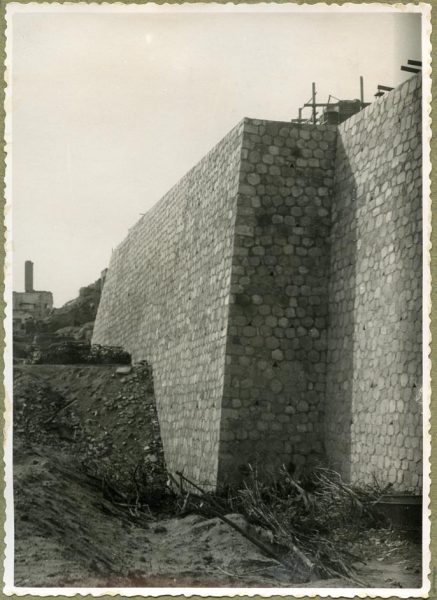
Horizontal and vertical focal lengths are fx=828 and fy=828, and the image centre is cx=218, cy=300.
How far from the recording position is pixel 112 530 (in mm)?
9227

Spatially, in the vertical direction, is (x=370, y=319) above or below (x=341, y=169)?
below

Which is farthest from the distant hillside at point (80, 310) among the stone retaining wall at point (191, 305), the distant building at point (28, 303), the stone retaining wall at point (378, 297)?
the stone retaining wall at point (378, 297)

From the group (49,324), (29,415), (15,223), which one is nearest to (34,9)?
(15,223)

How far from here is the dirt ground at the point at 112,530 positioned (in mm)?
7133

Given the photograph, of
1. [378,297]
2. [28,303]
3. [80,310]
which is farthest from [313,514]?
[80,310]

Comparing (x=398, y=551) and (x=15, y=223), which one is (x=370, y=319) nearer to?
(x=398, y=551)

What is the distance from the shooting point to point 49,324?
2644 centimetres

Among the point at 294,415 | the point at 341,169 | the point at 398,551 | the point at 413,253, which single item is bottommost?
the point at 398,551

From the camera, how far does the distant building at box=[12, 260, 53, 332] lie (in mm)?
8766

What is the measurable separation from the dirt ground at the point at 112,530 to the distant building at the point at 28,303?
71.1 inches

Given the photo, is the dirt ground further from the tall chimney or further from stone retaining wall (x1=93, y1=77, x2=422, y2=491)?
the tall chimney

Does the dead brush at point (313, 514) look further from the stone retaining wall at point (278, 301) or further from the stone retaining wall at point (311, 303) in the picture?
the stone retaining wall at point (278, 301)

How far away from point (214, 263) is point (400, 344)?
12.3 ft

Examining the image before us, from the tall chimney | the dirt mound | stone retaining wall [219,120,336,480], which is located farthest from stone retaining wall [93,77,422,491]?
the tall chimney
